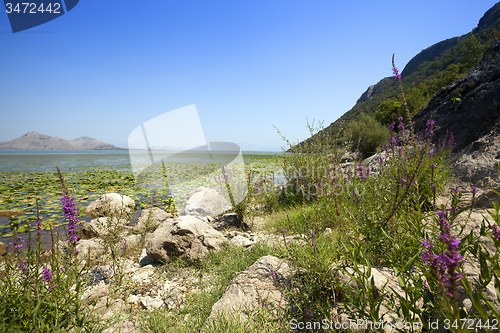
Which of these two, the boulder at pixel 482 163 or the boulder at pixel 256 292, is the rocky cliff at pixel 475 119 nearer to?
the boulder at pixel 482 163

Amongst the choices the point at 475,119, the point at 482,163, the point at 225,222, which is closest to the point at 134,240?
the point at 225,222

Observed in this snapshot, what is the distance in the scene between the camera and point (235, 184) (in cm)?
541

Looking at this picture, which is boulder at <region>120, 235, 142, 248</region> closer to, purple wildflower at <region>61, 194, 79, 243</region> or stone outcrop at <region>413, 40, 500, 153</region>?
purple wildflower at <region>61, 194, 79, 243</region>

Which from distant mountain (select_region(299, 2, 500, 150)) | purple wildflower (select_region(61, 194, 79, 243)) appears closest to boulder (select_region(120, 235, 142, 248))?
purple wildflower (select_region(61, 194, 79, 243))

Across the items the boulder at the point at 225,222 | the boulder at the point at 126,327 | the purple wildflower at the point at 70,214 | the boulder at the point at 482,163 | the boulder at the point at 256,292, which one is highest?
the purple wildflower at the point at 70,214

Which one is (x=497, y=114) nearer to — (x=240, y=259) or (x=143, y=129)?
(x=240, y=259)

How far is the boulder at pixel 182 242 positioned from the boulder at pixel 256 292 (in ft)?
4.81

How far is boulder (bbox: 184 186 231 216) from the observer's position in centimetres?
582

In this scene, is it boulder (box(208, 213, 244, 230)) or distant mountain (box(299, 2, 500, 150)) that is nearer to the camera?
A: boulder (box(208, 213, 244, 230))

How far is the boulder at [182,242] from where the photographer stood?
11.3 feet

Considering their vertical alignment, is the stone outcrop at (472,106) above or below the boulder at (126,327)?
above

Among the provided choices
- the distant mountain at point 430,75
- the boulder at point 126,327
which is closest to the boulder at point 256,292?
the boulder at point 126,327

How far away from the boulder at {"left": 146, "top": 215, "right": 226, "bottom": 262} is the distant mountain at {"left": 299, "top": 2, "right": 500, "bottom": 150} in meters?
2.99

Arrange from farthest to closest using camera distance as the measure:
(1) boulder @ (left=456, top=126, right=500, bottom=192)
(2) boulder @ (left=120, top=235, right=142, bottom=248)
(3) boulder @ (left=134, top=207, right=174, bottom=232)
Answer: (3) boulder @ (left=134, top=207, right=174, bottom=232) → (2) boulder @ (left=120, top=235, right=142, bottom=248) → (1) boulder @ (left=456, top=126, right=500, bottom=192)
